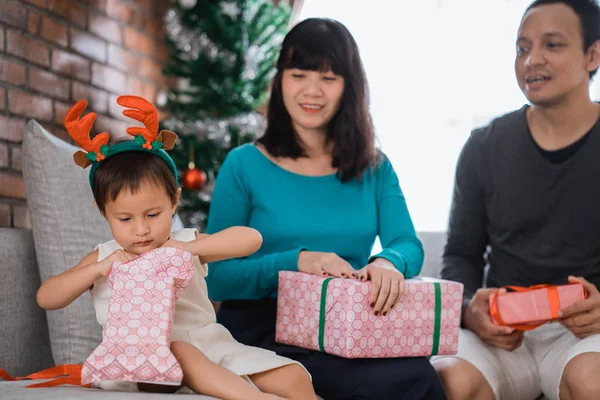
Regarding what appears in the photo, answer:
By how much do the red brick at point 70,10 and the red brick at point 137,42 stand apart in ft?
1.31

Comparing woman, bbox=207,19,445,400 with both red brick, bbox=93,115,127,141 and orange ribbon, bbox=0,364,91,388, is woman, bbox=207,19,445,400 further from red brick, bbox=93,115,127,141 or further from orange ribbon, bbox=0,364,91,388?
red brick, bbox=93,115,127,141

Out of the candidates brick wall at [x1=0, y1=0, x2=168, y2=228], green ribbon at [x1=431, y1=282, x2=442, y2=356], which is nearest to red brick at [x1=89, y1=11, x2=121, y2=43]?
brick wall at [x1=0, y1=0, x2=168, y2=228]

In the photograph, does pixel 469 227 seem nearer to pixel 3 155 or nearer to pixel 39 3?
pixel 3 155

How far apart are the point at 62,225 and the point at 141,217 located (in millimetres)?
494

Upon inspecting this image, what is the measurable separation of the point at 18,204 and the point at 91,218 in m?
0.65

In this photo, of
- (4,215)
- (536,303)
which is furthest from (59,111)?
(536,303)

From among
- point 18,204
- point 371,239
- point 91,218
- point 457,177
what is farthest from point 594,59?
point 18,204

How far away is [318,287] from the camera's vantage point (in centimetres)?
154

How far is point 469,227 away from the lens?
7.00ft

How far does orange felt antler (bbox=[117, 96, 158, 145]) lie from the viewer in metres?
1.37

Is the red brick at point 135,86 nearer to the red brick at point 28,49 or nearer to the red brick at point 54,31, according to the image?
the red brick at point 54,31

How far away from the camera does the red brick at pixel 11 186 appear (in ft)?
7.13

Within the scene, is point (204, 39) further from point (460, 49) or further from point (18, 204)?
point (460, 49)

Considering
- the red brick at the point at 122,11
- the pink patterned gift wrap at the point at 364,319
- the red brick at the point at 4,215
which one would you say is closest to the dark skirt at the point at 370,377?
the pink patterned gift wrap at the point at 364,319
